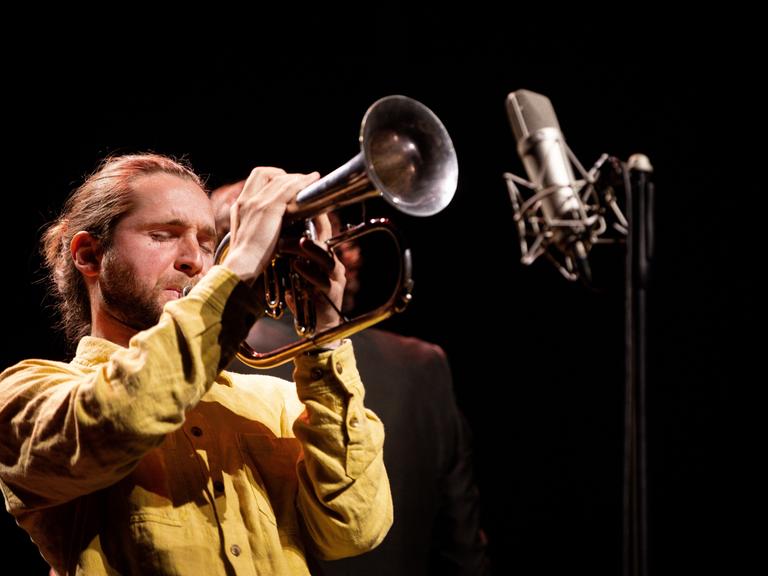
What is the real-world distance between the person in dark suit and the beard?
3.27ft

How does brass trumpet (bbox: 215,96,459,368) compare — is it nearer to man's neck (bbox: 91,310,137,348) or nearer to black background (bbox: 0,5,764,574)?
man's neck (bbox: 91,310,137,348)

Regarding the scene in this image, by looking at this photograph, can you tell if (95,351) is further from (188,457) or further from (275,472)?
(275,472)

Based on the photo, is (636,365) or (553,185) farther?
(553,185)

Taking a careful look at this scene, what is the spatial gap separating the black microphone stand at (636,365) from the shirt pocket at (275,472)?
0.74 m

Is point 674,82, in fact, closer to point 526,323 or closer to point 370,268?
point 526,323

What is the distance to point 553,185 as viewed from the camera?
1.46 m

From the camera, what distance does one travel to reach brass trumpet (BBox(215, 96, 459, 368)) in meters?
1.57

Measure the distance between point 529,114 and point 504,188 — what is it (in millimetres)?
2002

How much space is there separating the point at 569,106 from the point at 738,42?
71cm

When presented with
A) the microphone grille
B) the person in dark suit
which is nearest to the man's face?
the microphone grille

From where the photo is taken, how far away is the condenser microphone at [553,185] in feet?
4.70

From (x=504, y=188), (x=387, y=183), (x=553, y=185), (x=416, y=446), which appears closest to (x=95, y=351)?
(x=387, y=183)

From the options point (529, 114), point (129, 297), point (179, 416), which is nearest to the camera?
point (179, 416)

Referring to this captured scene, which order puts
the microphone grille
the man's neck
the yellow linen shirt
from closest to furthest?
the yellow linen shirt < the microphone grille < the man's neck
